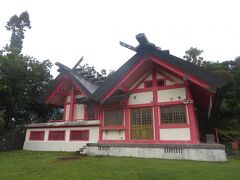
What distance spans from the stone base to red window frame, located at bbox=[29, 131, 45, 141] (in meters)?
6.19

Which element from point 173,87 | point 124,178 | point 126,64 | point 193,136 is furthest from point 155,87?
point 124,178

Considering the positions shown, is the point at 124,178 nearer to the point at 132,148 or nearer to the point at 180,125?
the point at 132,148

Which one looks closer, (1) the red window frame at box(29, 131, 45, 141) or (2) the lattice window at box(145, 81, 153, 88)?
(2) the lattice window at box(145, 81, 153, 88)

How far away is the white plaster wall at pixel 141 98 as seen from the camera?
45.4 ft

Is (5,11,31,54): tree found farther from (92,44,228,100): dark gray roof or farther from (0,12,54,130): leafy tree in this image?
(92,44,228,100): dark gray roof

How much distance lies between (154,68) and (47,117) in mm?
17087

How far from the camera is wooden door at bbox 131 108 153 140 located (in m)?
13.3

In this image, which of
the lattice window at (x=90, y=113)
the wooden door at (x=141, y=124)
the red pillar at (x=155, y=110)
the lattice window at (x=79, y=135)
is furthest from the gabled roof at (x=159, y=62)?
the lattice window at (x=90, y=113)

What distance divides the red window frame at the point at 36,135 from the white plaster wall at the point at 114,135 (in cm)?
643

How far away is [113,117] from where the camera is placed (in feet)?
48.5

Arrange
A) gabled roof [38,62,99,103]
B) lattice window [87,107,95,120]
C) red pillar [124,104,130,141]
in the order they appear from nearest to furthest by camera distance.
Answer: red pillar [124,104,130,141] < gabled roof [38,62,99,103] < lattice window [87,107,95,120]

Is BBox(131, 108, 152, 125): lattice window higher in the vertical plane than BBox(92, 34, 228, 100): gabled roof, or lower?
lower

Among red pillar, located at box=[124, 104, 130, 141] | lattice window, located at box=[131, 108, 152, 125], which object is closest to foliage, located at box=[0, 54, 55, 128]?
red pillar, located at box=[124, 104, 130, 141]

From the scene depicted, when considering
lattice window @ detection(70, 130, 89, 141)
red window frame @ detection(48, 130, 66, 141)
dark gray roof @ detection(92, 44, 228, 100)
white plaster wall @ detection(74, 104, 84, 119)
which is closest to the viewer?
dark gray roof @ detection(92, 44, 228, 100)
